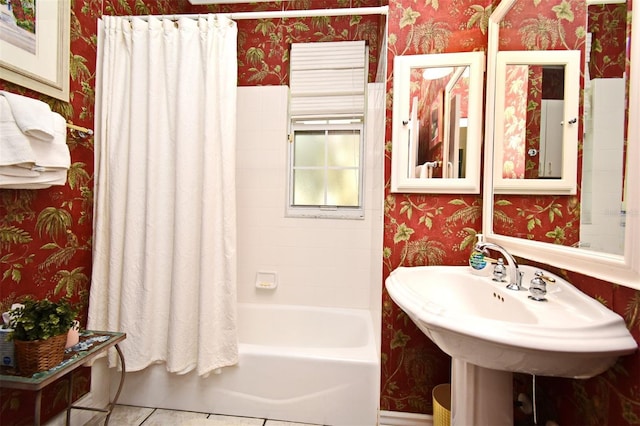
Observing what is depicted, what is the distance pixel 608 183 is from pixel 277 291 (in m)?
1.82

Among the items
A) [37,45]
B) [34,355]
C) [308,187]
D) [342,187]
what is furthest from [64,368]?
[342,187]

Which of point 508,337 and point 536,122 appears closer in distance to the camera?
point 508,337

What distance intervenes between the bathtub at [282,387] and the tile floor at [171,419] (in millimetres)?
24

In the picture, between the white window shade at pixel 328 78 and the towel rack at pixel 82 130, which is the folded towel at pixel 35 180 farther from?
the white window shade at pixel 328 78

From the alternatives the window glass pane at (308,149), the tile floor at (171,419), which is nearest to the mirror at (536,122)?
the window glass pane at (308,149)

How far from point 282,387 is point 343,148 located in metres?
1.59

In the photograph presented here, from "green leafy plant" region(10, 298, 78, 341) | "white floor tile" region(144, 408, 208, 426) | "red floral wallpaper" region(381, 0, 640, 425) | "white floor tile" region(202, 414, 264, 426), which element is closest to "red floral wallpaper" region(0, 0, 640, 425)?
"red floral wallpaper" region(381, 0, 640, 425)

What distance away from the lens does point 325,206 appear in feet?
6.86

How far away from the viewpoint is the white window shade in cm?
201

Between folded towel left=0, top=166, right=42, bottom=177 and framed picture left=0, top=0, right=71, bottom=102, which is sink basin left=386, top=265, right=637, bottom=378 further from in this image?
framed picture left=0, top=0, right=71, bottom=102

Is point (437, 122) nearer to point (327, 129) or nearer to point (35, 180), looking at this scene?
point (327, 129)

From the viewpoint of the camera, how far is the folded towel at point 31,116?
3.33 feet

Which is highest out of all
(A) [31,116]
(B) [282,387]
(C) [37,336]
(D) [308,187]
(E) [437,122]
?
(E) [437,122]

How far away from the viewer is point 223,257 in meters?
1.44
